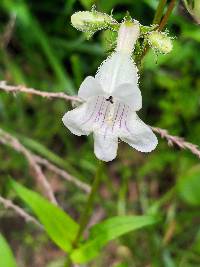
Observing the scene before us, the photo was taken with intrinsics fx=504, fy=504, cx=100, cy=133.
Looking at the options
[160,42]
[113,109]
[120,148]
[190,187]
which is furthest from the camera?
[120,148]

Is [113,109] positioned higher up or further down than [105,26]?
further down

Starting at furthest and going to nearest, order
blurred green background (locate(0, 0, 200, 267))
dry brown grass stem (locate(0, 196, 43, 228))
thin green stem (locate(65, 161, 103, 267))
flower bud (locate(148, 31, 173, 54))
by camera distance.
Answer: blurred green background (locate(0, 0, 200, 267)) → dry brown grass stem (locate(0, 196, 43, 228)) → thin green stem (locate(65, 161, 103, 267)) → flower bud (locate(148, 31, 173, 54))

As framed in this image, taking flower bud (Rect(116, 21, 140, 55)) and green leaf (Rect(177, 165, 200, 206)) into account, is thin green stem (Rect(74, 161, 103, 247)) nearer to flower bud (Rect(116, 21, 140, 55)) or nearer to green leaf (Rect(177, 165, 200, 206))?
flower bud (Rect(116, 21, 140, 55))

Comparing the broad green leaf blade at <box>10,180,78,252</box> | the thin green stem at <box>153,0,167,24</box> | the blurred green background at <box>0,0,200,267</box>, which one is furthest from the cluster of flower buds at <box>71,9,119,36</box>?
the blurred green background at <box>0,0,200,267</box>

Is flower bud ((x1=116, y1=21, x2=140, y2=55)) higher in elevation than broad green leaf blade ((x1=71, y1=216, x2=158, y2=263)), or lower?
higher

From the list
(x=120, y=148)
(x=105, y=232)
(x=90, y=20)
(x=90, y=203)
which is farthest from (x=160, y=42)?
(x=120, y=148)

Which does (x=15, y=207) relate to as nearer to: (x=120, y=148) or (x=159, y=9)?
(x=159, y=9)

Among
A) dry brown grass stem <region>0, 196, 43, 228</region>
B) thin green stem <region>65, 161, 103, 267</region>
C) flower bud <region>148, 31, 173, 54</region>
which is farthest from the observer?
dry brown grass stem <region>0, 196, 43, 228</region>

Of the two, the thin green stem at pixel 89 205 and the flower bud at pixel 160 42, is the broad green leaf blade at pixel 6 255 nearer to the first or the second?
the thin green stem at pixel 89 205
